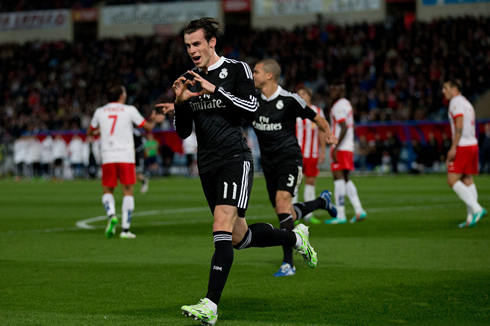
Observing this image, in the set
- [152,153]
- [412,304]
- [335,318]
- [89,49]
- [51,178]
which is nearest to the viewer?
[335,318]

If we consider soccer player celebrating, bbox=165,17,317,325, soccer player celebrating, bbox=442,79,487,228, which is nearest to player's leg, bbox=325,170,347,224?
soccer player celebrating, bbox=442,79,487,228

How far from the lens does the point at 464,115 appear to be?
11.0 metres

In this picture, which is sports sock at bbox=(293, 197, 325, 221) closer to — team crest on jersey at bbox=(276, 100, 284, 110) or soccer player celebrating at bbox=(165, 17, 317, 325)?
team crest on jersey at bbox=(276, 100, 284, 110)

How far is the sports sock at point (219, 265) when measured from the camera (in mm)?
4902

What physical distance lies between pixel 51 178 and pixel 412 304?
109ft

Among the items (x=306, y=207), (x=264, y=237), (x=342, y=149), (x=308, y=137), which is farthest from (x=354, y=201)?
(x=264, y=237)

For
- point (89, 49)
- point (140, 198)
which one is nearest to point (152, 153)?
point (140, 198)

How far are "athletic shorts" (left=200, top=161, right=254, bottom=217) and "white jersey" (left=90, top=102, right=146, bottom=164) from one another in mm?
5560

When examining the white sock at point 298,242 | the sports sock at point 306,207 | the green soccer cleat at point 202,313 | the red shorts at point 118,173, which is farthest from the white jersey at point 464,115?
the green soccer cleat at point 202,313

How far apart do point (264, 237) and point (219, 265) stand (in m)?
0.78

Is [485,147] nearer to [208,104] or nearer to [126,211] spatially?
[126,211]

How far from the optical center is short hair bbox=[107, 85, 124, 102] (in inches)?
422

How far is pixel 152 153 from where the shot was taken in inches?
1302

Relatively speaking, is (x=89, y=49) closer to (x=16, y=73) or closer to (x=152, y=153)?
(x=16, y=73)
